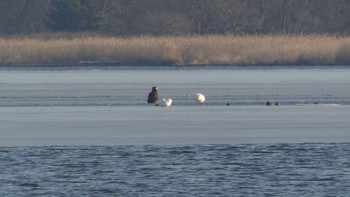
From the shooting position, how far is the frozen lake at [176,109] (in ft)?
44.4

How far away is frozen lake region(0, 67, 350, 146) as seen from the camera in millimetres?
13547

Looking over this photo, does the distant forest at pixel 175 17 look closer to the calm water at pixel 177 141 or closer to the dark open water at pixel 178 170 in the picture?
the calm water at pixel 177 141

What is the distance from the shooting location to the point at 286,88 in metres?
21.0

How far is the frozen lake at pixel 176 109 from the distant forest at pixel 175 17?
1419 centimetres

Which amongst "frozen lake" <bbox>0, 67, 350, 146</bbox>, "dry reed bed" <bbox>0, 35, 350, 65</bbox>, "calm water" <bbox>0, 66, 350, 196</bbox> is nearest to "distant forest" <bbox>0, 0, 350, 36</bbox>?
"dry reed bed" <bbox>0, 35, 350, 65</bbox>

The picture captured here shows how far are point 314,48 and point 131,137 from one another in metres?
16.7

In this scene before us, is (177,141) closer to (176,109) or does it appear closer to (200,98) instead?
(176,109)

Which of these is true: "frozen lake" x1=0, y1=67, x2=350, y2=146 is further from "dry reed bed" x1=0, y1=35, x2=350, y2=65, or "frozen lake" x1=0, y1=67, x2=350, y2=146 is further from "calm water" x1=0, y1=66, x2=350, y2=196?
"dry reed bed" x1=0, y1=35, x2=350, y2=65

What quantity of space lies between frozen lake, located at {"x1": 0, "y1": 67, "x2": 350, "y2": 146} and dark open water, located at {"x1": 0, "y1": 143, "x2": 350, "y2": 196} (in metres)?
0.63

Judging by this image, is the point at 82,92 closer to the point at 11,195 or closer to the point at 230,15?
the point at 11,195

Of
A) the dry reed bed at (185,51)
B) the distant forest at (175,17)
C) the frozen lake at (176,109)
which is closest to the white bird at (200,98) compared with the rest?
the frozen lake at (176,109)

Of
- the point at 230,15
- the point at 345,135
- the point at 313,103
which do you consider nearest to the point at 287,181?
the point at 345,135

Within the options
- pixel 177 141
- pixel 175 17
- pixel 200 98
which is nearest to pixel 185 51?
pixel 175 17

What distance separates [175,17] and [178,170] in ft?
102
